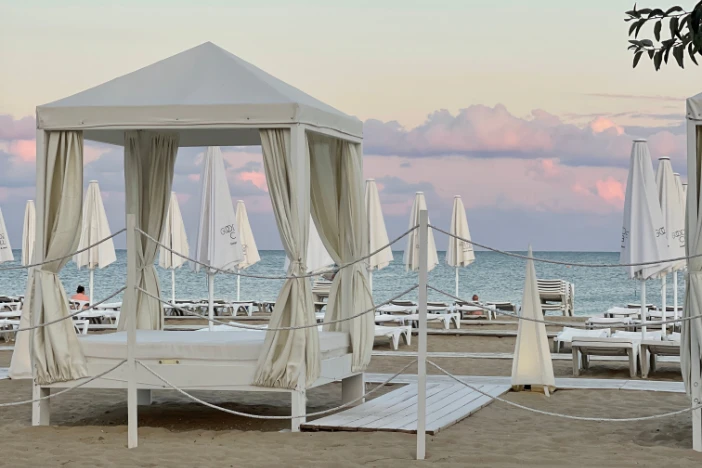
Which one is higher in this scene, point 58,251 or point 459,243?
point 459,243

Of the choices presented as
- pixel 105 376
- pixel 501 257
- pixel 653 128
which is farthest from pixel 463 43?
pixel 501 257

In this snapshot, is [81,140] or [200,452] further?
[81,140]

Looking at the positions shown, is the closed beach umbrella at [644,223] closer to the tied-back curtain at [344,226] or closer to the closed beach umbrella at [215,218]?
the tied-back curtain at [344,226]

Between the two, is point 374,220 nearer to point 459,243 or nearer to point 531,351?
point 459,243

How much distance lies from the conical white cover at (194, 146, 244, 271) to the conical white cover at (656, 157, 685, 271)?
5442mm

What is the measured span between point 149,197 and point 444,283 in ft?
134

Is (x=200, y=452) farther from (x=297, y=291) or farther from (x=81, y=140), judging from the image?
(x=81, y=140)

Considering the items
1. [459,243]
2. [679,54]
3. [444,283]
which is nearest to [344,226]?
[679,54]

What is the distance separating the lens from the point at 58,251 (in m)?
7.75

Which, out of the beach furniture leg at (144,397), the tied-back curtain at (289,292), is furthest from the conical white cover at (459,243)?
the tied-back curtain at (289,292)

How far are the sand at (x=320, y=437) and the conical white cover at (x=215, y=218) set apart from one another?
2.53 metres

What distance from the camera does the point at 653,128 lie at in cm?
3528

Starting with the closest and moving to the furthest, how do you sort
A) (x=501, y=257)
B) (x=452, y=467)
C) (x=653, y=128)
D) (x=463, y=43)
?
(x=452, y=467), (x=463, y=43), (x=653, y=128), (x=501, y=257)

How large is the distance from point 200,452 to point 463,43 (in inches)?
857
